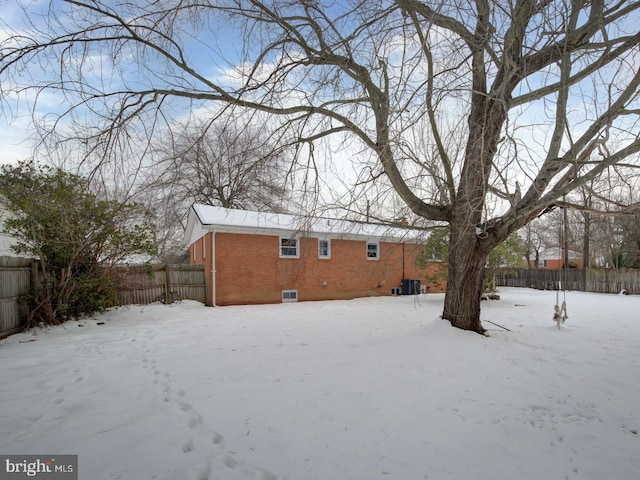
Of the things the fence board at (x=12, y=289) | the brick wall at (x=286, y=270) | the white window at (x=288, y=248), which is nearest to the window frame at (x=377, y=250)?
the brick wall at (x=286, y=270)

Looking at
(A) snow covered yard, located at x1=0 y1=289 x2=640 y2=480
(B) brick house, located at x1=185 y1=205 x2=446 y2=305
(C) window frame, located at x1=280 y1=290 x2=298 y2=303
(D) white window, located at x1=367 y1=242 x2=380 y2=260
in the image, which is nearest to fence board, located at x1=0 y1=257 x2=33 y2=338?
(A) snow covered yard, located at x1=0 y1=289 x2=640 y2=480

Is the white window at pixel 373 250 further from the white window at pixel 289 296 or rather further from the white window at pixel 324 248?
the white window at pixel 289 296

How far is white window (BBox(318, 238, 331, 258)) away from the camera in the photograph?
15225 millimetres

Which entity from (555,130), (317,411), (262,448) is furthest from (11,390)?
(555,130)

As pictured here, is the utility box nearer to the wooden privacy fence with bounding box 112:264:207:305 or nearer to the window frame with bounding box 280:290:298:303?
the window frame with bounding box 280:290:298:303

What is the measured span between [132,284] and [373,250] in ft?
34.8

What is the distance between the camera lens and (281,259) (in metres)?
14.2

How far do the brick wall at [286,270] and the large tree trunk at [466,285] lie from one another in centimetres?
451

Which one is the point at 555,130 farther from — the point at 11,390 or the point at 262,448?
the point at 11,390

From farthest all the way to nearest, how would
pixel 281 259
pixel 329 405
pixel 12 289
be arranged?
1. pixel 281 259
2. pixel 12 289
3. pixel 329 405

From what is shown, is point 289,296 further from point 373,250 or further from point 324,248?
point 373,250

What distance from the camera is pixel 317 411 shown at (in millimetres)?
3385

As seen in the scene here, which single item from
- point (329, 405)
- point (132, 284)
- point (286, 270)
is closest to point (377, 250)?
point (286, 270)

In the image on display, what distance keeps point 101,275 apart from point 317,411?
806 centimetres
